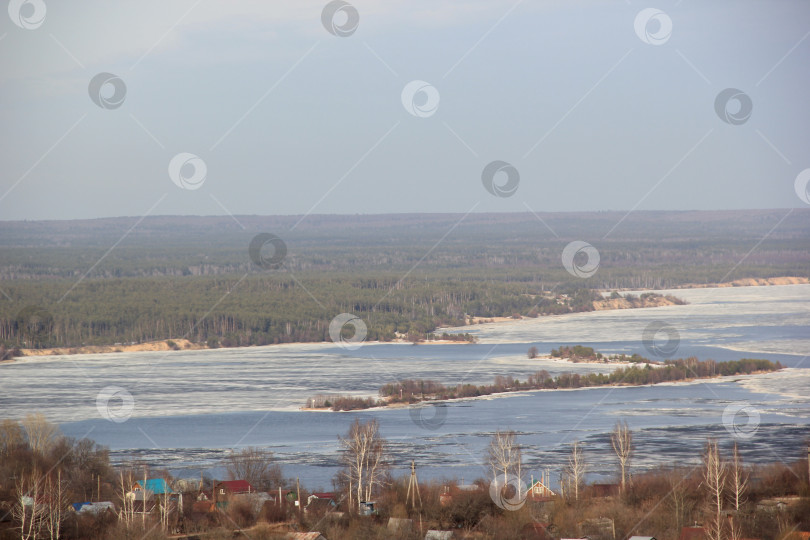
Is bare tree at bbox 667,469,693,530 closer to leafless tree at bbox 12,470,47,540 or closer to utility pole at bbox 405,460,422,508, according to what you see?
utility pole at bbox 405,460,422,508

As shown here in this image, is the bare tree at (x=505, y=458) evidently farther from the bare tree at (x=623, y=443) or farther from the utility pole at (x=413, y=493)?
the bare tree at (x=623, y=443)

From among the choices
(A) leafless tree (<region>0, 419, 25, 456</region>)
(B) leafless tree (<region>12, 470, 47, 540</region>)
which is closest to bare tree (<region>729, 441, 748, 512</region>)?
(B) leafless tree (<region>12, 470, 47, 540</region>)

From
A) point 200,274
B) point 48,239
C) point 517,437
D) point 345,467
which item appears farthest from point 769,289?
point 48,239

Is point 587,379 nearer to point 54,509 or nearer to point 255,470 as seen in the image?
point 255,470

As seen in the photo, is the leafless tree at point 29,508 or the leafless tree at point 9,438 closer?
the leafless tree at point 29,508

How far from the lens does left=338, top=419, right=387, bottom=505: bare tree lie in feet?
70.5

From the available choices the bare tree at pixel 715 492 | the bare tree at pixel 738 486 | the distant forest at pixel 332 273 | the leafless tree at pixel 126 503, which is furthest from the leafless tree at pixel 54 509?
the distant forest at pixel 332 273

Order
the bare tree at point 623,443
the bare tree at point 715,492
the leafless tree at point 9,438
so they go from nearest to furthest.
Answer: the bare tree at point 715,492
the bare tree at point 623,443
the leafless tree at point 9,438

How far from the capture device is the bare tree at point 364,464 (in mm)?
21484

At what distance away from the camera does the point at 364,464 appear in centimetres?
2380

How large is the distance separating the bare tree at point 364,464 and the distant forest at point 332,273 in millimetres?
37365

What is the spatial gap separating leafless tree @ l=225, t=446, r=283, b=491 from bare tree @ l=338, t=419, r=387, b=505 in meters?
1.45

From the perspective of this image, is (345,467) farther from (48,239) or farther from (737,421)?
(48,239)

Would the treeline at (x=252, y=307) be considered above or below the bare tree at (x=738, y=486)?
above
